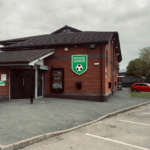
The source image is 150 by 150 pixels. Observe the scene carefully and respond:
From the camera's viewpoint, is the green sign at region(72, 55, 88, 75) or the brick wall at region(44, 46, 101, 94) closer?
the brick wall at region(44, 46, 101, 94)

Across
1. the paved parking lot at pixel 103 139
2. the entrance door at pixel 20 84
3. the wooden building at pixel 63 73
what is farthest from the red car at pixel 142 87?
the paved parking lot at pixel 103 139

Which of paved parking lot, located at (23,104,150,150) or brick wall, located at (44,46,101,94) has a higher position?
brick wall, located at (44,46,101,94)

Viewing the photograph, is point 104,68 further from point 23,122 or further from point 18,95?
point 23,122

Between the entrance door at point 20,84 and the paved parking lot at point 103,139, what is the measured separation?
25.6 ft

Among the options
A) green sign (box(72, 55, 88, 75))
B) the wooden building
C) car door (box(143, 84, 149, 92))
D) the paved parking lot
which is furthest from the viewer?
car door (box(143, 84, 149, 92))

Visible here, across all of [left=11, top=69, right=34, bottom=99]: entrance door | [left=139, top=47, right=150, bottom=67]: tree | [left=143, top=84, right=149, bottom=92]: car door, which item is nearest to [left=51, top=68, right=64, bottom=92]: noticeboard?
[left=11, top=69, right=34, bottom=99]: entrance door

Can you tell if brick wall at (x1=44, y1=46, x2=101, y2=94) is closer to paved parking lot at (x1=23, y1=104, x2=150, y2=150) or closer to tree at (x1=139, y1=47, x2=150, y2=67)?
paved parking lot at (x1=23, y1=104, x2=150, y2=150)

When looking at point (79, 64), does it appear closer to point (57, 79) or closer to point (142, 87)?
point (57, 79)

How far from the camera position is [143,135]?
5234mm

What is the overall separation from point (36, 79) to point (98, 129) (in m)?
8.16

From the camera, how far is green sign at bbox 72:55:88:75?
43.5ft

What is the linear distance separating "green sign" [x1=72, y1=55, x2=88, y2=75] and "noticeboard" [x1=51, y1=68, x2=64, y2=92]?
45.0 inches

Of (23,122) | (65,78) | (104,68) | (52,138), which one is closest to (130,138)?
(52,138)

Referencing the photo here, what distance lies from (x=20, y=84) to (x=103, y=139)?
31.0 feet
